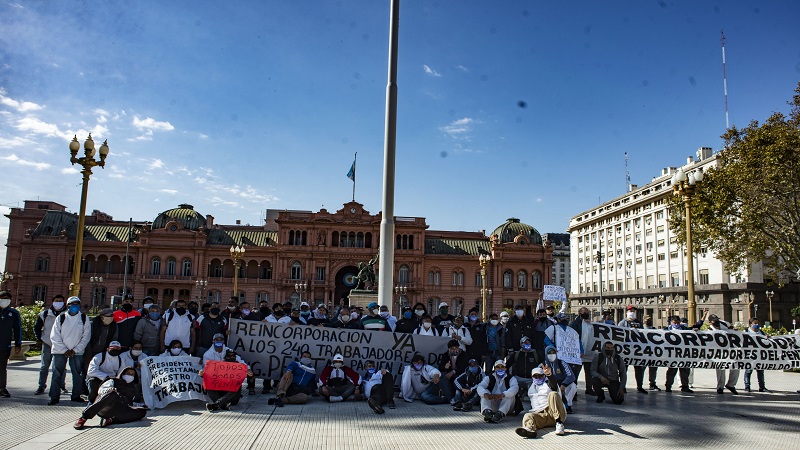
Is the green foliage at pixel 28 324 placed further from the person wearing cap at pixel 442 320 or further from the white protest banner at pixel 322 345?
A: the person wearing cap at pixel 442 320

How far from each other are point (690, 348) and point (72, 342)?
13174mm

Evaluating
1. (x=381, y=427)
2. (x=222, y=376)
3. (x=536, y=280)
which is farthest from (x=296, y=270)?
(x=381, y=427)

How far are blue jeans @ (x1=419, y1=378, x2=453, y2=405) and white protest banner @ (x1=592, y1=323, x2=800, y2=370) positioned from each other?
404 cm

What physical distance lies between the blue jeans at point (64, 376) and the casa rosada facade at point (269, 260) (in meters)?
52.6

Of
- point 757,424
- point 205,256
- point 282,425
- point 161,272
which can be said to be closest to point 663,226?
point 205,256

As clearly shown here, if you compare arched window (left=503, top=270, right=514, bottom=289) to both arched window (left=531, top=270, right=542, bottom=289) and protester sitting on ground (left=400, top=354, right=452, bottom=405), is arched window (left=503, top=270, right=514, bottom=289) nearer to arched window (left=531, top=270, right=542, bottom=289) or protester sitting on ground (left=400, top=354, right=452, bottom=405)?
arched window (left=531, top=270, right=542, bottom=289)

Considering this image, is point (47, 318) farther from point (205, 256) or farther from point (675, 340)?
point (205, 256)

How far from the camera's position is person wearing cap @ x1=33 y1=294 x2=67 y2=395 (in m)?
10.6

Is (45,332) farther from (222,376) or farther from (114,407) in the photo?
(222,376)

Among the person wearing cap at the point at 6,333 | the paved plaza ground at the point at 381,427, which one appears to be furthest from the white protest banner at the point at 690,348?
the person wearing cap at the point at 6,333

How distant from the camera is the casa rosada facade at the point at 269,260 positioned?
64.0m

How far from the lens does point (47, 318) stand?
35.3 ft

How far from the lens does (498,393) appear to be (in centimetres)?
977

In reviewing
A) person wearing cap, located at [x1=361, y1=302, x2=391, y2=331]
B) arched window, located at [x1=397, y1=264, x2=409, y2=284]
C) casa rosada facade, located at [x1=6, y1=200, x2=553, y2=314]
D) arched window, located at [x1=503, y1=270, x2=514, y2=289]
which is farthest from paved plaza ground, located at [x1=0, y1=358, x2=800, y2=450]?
arched window, located at [x1=503, y1=270, x2=514, y2=289]
